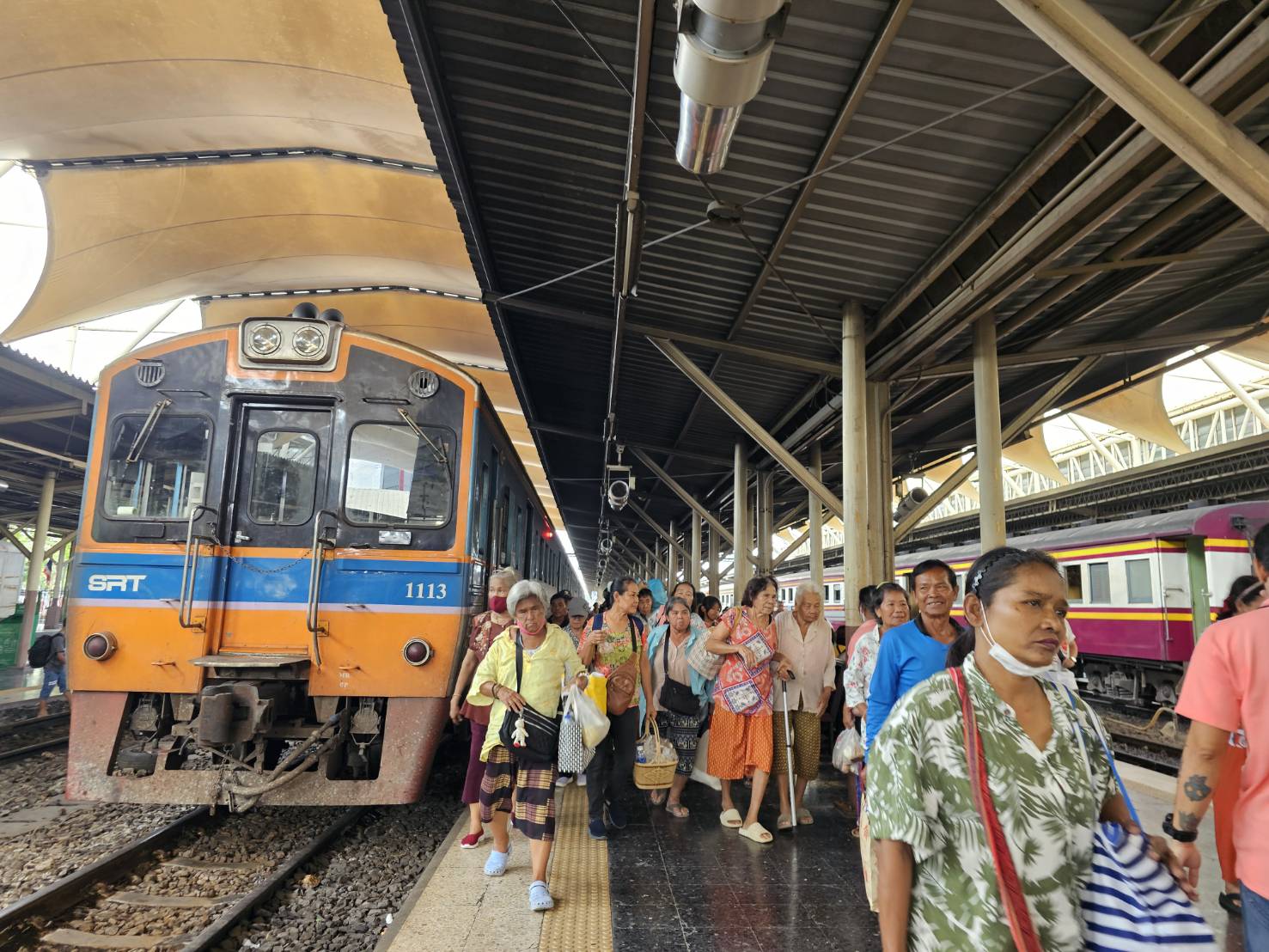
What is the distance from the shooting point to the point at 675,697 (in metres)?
5.67

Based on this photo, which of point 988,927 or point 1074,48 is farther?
point 1074,48

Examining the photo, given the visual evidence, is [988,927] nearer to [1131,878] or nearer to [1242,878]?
[1131,878]

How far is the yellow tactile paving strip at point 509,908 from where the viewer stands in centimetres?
336

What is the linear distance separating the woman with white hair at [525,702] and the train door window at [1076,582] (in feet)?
37.3

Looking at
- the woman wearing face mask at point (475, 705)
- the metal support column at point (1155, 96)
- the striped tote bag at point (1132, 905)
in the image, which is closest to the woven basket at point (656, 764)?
the woman wearing face mask at point (475, 705)

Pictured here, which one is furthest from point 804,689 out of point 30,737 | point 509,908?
point 30,737

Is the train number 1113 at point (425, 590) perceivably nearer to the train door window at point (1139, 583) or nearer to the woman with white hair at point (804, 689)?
the woman with white hair at point (804, 689)

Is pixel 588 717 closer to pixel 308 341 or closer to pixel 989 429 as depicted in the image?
pixel 308 341

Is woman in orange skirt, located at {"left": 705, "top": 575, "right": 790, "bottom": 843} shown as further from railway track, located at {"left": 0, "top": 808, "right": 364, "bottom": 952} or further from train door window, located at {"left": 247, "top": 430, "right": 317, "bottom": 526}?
train door window, located at {"left": 247, "top": 430, "right": 317, "bottom": 526}

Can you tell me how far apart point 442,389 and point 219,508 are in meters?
1.60

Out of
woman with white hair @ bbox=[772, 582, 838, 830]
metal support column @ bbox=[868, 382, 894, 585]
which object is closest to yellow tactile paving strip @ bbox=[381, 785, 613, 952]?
woman with white hair @ bbox=[772, 582, 838, 830]

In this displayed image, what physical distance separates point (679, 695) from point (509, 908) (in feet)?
7.15

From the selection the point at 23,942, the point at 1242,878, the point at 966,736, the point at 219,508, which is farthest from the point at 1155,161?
the point at 23,942

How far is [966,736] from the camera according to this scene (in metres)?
1.69
